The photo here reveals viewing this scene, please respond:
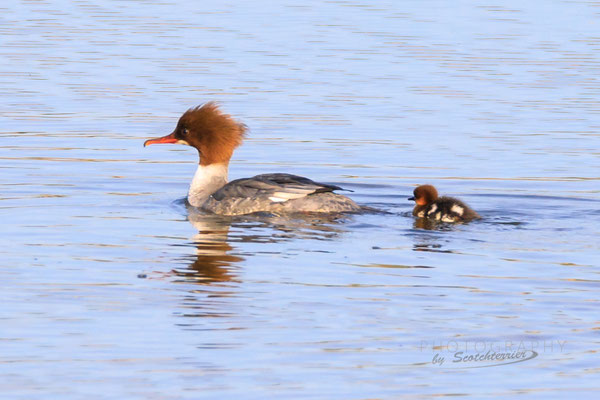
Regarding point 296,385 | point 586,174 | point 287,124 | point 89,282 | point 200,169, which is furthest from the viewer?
point 287,124

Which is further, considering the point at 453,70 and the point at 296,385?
the point at 453,70

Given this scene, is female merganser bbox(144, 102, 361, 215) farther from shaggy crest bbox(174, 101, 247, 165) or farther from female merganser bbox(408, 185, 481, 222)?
female merganser bbox(408, 185, 481, 222)

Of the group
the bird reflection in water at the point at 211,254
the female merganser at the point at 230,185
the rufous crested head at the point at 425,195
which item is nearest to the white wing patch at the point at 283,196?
the female merganser at the point at 230,185

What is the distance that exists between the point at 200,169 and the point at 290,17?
13.4 m

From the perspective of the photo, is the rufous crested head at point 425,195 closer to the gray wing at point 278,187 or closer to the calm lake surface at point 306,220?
the calm lake surface at point 306,220

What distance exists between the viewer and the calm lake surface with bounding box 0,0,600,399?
273 inches

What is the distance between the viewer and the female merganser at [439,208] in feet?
36.6

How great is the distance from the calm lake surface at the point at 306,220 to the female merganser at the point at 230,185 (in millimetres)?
262

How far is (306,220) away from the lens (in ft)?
37.4

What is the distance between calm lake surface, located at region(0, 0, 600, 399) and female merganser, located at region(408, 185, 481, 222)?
0.16m

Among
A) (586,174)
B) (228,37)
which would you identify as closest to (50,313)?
(586,174)

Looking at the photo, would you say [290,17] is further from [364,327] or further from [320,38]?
[364,327]

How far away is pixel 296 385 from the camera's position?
6.57 m

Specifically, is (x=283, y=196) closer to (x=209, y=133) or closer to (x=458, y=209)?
(x=209, y=133)
